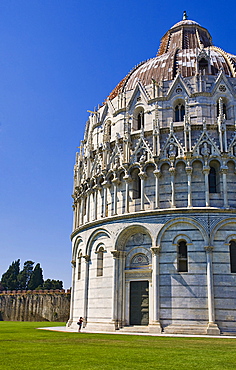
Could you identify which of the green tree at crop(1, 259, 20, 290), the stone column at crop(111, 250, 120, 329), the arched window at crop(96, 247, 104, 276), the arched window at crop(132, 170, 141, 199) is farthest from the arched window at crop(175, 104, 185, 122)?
the green tree at crop(1, 259, 20, 290)

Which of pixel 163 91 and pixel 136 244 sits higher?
pixel 163 91

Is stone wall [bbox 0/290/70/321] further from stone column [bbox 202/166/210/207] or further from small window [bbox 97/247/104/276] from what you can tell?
stone column [bbox 202/166/210/207]

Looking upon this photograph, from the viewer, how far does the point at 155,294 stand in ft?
89.7

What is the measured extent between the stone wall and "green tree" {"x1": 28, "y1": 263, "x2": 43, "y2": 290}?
20795 millimetres

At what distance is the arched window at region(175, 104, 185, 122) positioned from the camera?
106ft

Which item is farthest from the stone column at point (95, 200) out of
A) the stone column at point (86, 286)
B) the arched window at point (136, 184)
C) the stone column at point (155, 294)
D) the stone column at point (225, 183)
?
the stone column at point (225, 183)

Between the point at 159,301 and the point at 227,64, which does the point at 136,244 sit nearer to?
the point at 159,301

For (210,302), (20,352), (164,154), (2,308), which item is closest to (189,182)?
(164,154)

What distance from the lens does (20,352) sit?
14.5 metres

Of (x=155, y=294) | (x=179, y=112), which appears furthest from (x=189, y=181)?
(x=155, y=294)

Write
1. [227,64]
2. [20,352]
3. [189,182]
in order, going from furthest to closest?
[227,64]
[189,182]
[20,352]

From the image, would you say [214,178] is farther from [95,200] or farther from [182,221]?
[95,200]

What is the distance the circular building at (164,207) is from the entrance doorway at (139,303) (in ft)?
0.23

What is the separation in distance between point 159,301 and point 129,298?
282 cm
